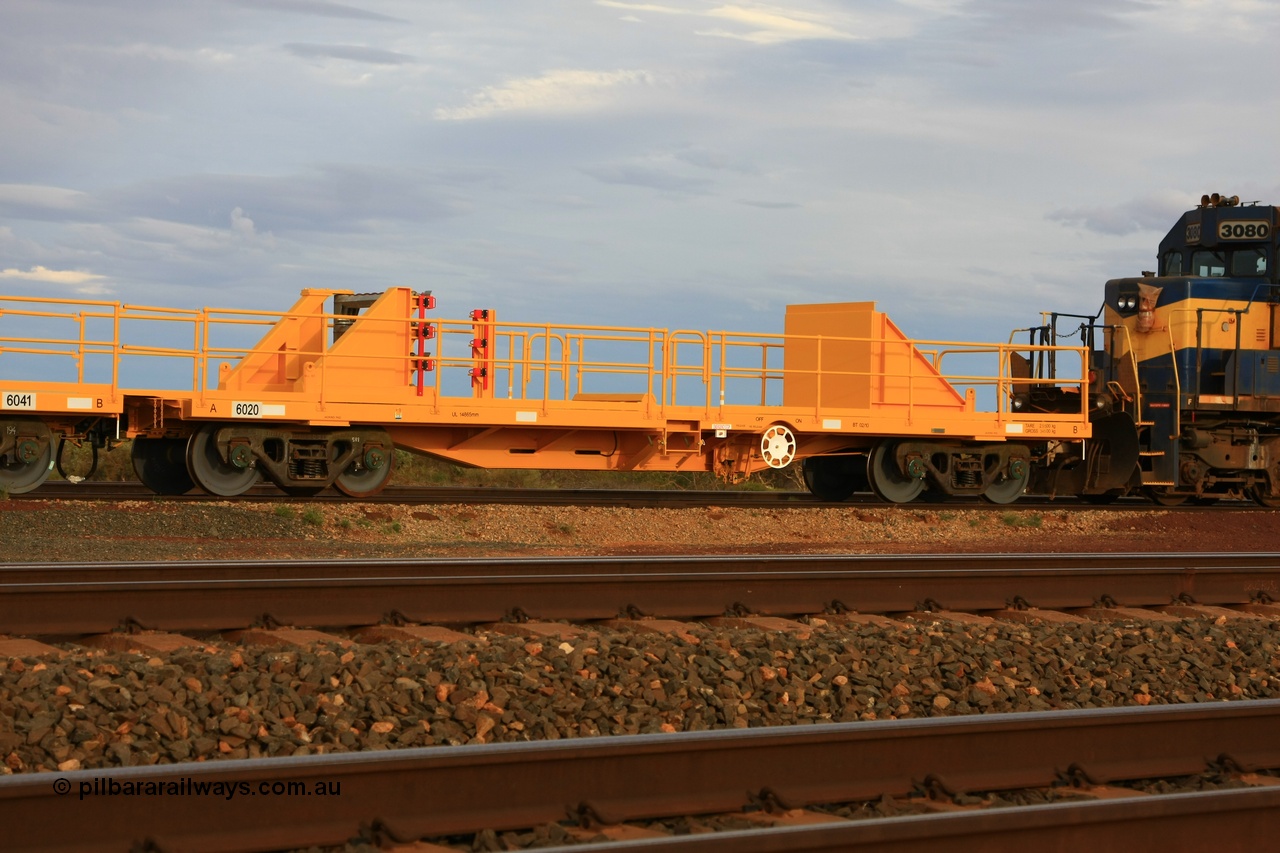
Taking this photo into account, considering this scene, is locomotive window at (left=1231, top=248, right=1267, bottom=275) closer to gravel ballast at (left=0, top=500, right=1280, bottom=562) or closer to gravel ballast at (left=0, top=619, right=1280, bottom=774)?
gravel ballast at (left=0, top=500, right=1280, bottom=562)

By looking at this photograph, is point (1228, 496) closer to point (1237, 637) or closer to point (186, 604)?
point (1237, 637)

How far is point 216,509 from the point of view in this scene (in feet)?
41.9

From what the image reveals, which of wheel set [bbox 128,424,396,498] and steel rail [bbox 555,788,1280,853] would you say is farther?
wheel set [bbox 128,424,396,498]

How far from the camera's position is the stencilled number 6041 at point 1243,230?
1731 cm

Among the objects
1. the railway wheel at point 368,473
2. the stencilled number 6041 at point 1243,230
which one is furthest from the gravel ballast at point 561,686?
the stencilled number 6041 at point 1243,230

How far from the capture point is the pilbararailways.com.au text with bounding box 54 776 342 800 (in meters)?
3.63

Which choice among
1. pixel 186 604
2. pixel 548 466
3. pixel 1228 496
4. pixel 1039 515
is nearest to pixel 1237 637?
pixel 186 604

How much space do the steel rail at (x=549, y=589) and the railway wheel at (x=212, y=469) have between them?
5716mm

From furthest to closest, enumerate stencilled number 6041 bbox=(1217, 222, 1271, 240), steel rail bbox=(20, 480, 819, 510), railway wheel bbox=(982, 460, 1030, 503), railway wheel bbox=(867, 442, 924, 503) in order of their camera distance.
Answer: stencilled number 6041 bbox=(1217, 222, 1271, 240), railway wheel bbox=(982, 460, 1030, 503), railway wheel bbox=(867, 442, 924, 503), steel rail bbox=(20, 480, 819, 510)

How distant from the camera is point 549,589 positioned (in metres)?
7.73

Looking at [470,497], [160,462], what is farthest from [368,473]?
[160,462]

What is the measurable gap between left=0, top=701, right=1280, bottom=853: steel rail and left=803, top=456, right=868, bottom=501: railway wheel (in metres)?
12.5

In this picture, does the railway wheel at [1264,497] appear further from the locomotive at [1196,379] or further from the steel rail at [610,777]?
the steel rail at [610,777]

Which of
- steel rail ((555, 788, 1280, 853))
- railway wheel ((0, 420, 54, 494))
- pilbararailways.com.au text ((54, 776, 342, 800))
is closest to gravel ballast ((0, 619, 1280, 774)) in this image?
pilbararailways.com.au text ((54, 776, 342, 800))
